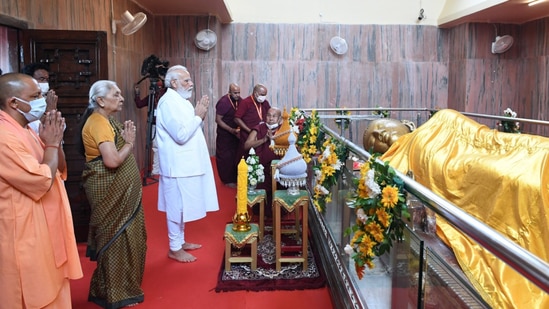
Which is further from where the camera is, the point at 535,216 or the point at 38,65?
the point at 38,65

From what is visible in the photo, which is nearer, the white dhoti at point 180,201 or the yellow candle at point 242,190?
the yellow candle at point 242,190

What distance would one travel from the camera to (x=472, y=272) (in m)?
2.44

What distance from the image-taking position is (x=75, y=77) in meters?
3.85

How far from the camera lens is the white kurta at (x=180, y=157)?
3225mm

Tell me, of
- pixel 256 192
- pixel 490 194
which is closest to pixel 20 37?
pixel 256 192

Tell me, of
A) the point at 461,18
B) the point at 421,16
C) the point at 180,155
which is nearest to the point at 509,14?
the point at 461,18

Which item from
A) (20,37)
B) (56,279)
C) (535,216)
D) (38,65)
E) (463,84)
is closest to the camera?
(56,279)

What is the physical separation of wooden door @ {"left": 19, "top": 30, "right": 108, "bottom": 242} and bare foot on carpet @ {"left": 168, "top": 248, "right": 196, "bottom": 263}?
35.6 inches

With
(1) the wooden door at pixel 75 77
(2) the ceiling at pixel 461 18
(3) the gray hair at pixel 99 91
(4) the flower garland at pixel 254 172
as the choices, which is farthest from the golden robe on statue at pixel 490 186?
(2) the ceiling at pixel 461 18

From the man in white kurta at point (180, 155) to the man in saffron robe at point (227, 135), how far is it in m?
2.34

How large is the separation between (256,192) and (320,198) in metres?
0.73

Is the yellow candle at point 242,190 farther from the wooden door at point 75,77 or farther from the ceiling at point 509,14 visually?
the ceiling at point 509,14

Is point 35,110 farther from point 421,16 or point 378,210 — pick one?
point 421,16

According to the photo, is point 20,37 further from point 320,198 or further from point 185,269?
point 320,198
